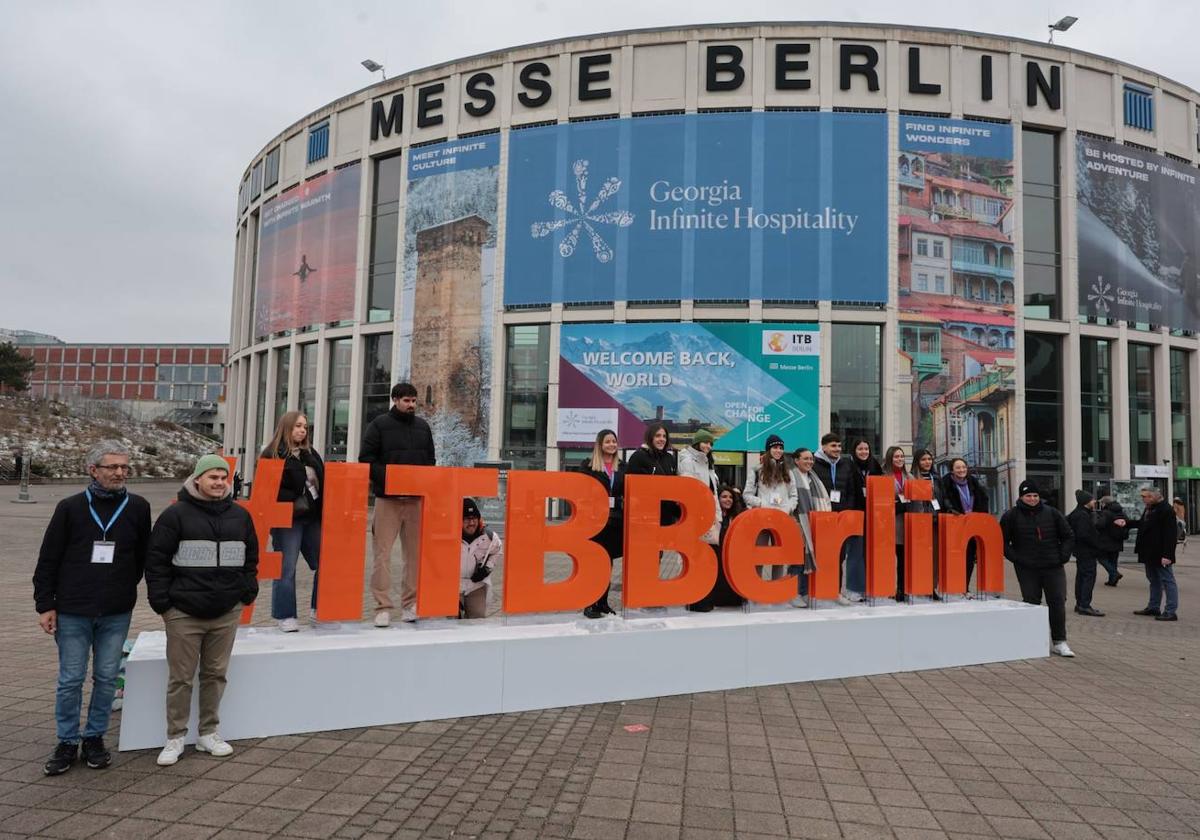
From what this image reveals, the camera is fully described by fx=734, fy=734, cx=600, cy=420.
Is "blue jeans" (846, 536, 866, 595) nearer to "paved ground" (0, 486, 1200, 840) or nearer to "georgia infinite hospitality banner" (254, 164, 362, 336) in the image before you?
"paved ground" (0, 486, 1200, 840)

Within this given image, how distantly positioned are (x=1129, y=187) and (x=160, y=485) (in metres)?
51.0

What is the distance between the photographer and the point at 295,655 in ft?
15.7

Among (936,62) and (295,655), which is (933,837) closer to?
(295,655)

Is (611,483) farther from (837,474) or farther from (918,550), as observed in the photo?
(918,550)

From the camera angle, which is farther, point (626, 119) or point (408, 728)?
point (626, 119)

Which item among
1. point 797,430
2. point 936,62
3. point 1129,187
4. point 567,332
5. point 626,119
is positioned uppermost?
point 936,62

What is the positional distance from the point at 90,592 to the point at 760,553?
5.03m

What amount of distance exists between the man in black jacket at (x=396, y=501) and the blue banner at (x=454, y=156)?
79.9ft

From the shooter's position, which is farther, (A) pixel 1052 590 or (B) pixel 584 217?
(B) pixel 584 217

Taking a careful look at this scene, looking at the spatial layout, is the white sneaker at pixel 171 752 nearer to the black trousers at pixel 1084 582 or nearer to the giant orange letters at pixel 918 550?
the giant orange letters at pixel 918 550

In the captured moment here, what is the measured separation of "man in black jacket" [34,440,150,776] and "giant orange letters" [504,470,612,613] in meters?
2.48

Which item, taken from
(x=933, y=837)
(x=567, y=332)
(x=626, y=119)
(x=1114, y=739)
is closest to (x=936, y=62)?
(x=626, y=119)

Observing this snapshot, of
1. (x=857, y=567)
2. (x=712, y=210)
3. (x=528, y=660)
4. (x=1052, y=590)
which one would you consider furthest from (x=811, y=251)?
(x=528, y=660)

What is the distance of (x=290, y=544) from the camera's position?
577 cm
